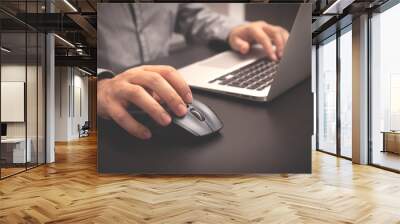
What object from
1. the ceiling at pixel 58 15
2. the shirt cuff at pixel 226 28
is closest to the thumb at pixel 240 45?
the shirt cuff at pixel 226 28

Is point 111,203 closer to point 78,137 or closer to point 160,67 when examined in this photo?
point 160,67

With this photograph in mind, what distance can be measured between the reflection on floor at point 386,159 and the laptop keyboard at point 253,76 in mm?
3146

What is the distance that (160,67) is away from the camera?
6328mm

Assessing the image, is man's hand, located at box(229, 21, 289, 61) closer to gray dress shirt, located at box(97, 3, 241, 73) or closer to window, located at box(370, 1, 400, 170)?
gray dress shirt, located at box(97, 3, 241, 73)

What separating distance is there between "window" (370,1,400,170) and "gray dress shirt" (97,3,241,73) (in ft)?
10.6

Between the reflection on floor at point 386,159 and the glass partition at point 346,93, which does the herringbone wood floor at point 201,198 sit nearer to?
the reflection on floor at point 386,159

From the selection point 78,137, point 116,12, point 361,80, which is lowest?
point 78,137

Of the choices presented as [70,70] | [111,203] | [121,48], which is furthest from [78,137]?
[111,203]

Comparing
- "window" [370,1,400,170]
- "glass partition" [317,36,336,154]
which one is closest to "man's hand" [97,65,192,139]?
"window" [370,1,400,170]

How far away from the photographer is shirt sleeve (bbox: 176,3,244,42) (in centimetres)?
638

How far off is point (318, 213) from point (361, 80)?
4868 millimetres

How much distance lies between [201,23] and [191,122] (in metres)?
1.62

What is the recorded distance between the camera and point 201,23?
21.0ft

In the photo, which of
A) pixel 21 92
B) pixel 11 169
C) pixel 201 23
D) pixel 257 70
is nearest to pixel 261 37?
pixel 257 70
